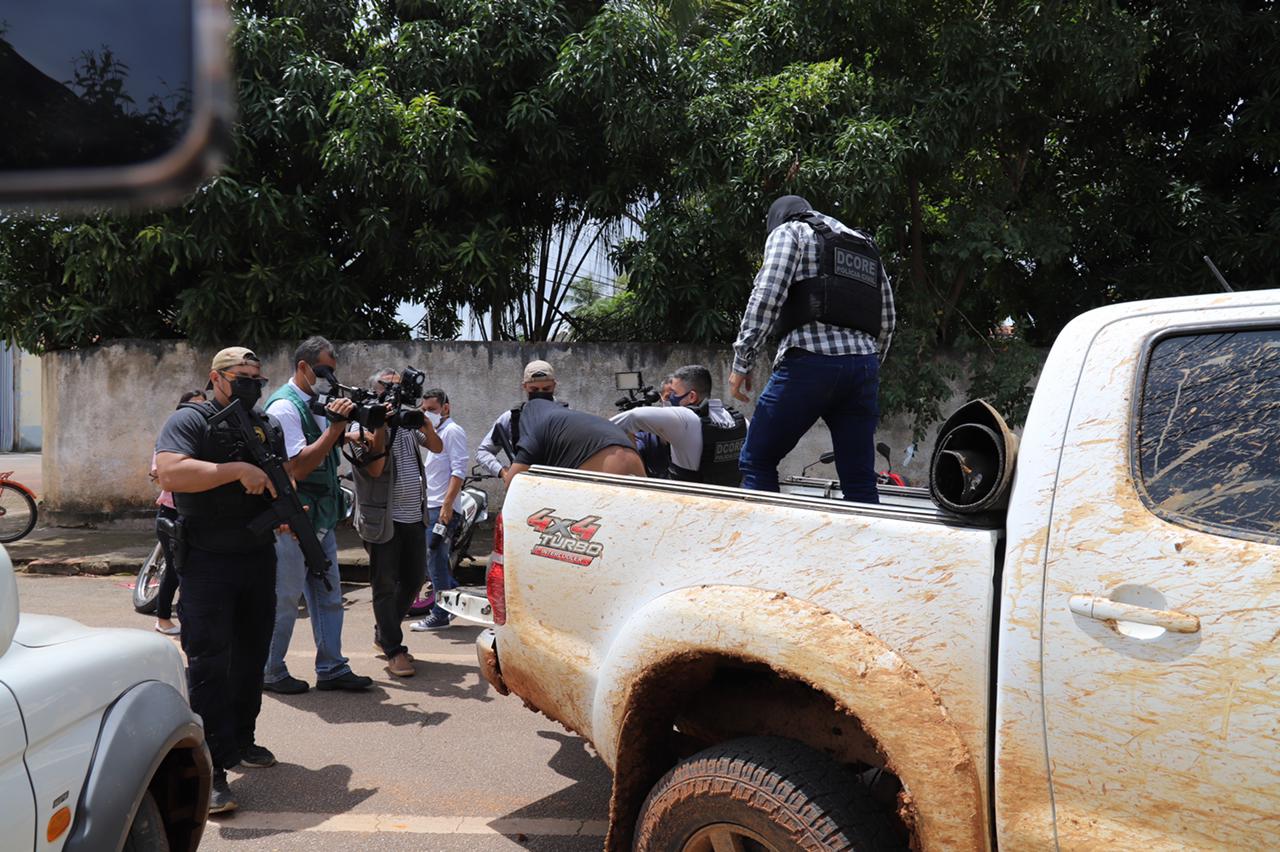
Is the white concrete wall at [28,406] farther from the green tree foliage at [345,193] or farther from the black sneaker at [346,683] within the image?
the black sneaker at [346,683]

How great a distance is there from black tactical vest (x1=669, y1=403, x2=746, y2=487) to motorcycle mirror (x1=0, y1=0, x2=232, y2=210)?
4.64m

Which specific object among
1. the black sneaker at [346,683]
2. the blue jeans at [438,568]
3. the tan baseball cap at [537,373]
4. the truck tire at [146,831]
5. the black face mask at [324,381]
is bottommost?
the black sneaker at [346,683]

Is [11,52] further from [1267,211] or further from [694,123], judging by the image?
[1267,211]

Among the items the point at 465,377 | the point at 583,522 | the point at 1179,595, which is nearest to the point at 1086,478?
the point at 1179,595

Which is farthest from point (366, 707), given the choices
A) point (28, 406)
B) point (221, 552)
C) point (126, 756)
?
point (28, 406)

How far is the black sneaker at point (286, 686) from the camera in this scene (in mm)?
5785

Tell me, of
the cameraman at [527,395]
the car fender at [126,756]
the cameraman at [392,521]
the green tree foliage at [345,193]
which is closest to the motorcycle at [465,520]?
the cameraman at [527,395]

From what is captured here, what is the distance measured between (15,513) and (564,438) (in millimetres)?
8869

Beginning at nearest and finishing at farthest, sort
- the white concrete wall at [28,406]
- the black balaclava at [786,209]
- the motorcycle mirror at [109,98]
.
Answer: the motorcycle mirror at [109,98], the black balaclava at [786,209], the white concrete wall at [28,406]

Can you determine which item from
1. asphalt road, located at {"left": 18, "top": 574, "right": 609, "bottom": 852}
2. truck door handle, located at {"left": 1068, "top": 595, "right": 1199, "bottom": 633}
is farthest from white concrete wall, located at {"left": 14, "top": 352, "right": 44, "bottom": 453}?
truck door handle, located at {"left": 1068, "top": 595, "right": 1199, "bottom": 633}

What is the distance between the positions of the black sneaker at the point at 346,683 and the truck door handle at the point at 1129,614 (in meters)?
4.58

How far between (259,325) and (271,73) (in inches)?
109

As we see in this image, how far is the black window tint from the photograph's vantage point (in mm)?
2062

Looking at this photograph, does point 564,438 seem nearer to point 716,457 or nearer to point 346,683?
point 716,457
